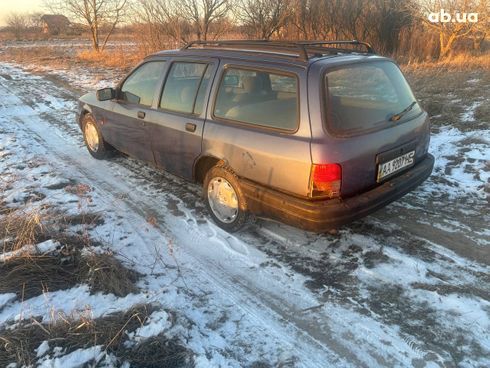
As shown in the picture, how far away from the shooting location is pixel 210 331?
2723 mm

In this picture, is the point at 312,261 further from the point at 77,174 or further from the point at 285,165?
the point at 77,174

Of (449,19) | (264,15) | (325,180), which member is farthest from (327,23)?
(325,180)

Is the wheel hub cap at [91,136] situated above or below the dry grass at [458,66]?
below

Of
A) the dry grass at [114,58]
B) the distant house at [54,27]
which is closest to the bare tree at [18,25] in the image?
the distant house at [54,27]

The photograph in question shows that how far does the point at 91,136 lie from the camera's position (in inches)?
247

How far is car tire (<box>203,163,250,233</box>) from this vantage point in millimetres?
3846

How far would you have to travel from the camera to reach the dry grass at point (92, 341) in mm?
2410

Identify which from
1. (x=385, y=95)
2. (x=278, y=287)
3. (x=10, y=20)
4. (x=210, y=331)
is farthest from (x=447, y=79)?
(x=10, y=20)

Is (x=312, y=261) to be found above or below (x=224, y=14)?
below

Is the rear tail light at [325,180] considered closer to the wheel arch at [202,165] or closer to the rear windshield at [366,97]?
the rear windshield at [366,97]

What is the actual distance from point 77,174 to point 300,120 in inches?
145

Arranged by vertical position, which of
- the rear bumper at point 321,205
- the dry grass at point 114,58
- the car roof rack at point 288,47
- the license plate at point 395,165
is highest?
the car roof rack at point 288,47

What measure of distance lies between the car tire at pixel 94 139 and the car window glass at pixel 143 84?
102cm

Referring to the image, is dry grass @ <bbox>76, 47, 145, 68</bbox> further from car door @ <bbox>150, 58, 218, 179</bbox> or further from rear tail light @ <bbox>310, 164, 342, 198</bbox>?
rear tail light @ <bbox>310, 164, 342, 198</bbox>
